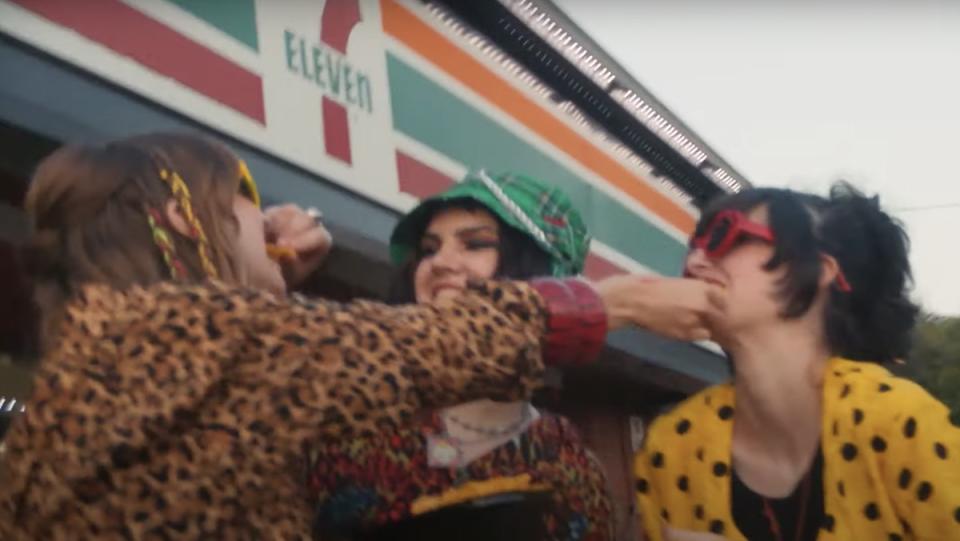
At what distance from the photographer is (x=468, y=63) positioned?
3.24m

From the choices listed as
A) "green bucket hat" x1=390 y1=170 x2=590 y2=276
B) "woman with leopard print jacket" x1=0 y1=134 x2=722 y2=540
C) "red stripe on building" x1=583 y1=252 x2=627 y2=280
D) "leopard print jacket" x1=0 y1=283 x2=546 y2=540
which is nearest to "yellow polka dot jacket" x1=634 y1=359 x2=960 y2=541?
"green bucket hat" x1=390 y1=170 x2=590 y2=276

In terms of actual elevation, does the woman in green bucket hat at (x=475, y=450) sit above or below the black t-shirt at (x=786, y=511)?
above

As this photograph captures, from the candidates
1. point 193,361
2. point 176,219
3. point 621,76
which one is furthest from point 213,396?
point 621,76

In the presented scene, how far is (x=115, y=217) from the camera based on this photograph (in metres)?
1.08

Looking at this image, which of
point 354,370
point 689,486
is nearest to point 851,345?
point 689,486

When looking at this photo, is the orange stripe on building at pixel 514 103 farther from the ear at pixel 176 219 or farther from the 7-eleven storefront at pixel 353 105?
the ear at pixel 176 219

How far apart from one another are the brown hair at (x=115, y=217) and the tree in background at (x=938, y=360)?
1103 mm

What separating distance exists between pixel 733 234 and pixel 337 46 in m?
1.37

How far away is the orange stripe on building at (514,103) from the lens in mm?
2893

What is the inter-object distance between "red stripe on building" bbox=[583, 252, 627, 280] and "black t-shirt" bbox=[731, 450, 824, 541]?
7.93 ft

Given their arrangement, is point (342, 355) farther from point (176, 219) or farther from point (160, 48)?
point (160, 48)

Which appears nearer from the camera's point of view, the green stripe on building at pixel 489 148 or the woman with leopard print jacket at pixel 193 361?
the woman with leopard print jacket at pixel 193 361

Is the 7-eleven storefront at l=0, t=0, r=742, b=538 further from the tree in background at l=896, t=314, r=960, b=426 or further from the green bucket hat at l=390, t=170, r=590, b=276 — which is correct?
the tree in background at l=896, t=314, r=960, b=426

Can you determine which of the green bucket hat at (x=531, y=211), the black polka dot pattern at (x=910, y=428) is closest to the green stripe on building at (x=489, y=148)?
the green bucket hat at (x=531, y=211)
